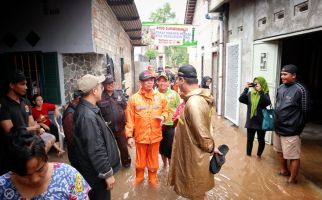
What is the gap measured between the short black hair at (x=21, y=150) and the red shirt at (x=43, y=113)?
403 centimetres

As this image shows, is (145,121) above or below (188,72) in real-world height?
below

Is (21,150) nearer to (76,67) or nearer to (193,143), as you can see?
(193,143)

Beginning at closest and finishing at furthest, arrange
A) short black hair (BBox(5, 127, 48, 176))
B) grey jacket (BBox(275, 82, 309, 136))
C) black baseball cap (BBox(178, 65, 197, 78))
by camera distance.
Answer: short black hair (BBox(5, 127, 48, 176)) → black baseball cap (BBox(178, 65, 197, 78)) → grey jacket (BBox(275, 82, 309, 136))

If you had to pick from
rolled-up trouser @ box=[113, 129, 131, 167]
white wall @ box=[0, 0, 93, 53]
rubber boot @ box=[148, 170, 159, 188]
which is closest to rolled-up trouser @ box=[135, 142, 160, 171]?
rubber boot @ box=[148, 170, 159, 188]

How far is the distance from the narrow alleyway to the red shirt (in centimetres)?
81

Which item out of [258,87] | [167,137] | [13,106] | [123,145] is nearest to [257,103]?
[258,87]

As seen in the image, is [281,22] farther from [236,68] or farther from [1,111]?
[1,111]

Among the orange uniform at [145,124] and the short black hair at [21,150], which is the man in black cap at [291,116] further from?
the short black hair at [21,150]

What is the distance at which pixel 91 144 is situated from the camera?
2.24 m

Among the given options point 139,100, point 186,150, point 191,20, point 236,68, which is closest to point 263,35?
point 236,68

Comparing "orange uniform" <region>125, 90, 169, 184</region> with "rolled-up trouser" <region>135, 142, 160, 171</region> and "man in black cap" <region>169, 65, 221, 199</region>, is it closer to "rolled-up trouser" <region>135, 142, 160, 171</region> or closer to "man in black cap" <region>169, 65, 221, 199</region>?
"rolled-up trouser" <region>135, 142, 160, 171</region>

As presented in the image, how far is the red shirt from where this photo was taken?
16.4 feet

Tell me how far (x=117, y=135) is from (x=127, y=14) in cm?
559

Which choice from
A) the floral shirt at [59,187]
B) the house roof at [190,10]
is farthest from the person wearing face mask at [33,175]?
the house roof at [190,10]
